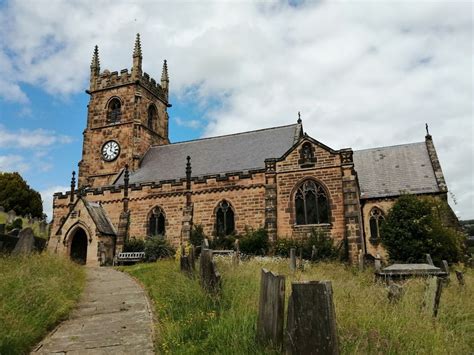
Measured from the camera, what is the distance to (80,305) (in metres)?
9.13

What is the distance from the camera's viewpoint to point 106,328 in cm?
700

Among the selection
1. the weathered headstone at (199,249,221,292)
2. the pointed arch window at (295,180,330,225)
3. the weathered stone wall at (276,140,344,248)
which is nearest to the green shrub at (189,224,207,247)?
the weathered stone wall at (276,140,344,248)

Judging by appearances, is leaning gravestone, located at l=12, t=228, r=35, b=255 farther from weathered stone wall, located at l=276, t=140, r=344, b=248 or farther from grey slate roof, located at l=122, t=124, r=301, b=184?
grey slate roof, located at l=122, t=124, r=301, b=184

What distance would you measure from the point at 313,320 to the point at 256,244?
700 inches

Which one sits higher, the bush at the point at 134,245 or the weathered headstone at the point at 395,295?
the bush at the point at 134,245

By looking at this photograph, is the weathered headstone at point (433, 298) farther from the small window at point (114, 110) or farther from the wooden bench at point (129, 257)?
the small window at point (114, 110)

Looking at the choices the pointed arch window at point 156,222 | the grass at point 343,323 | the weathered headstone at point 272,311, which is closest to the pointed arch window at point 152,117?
the pointed arch window at point 156,222

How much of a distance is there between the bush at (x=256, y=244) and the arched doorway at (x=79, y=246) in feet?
37.0

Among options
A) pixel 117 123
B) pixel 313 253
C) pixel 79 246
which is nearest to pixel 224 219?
pixel 313 253

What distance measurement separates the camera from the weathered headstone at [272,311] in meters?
4.56

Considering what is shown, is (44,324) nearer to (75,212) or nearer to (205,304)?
(205,304)

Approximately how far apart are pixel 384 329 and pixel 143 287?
8057mm

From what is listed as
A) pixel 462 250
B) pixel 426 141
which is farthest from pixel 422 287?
pixel 426 141

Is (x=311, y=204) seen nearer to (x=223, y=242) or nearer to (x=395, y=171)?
(x=223, y=242)
